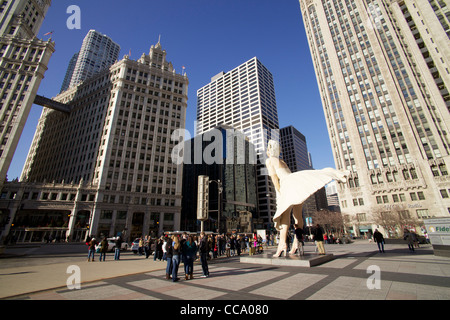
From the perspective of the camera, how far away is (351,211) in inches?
2192

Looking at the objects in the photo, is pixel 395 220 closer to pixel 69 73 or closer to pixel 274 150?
pixel 274 150

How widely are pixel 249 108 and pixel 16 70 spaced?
9909 centimetres

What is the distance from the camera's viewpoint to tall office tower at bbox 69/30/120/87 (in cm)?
14512

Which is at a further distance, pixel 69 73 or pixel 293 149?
pixel 69 73

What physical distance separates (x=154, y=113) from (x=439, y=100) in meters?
76.3

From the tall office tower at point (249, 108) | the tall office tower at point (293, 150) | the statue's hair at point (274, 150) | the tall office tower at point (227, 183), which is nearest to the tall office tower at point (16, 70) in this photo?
the tall office tower at point (227, 183)

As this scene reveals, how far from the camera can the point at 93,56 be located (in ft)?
501

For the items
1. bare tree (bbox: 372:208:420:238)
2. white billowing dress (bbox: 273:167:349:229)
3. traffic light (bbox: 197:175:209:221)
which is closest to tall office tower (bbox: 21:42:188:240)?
traffic light (bbox: 197:175:209:221)

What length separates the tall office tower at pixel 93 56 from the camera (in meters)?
145

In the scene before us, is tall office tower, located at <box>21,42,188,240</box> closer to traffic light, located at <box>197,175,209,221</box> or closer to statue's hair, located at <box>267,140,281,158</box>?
traffic light, located at <box>197,175,209,221</box>

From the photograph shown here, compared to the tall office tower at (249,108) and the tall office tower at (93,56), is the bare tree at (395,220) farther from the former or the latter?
the tall office tower at (93,56)

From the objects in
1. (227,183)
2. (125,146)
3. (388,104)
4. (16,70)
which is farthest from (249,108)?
(16,70)
